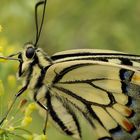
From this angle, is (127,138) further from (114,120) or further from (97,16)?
(97,16)

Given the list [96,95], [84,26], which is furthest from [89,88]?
[84,26]

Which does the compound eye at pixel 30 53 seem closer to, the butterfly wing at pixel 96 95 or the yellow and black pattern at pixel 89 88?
the yellow and black pattern at pixel 89 88

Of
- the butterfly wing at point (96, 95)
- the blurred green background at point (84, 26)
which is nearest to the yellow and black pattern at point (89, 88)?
the butterfly wing at point (96, 95)

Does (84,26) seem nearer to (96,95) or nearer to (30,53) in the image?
(96,95)

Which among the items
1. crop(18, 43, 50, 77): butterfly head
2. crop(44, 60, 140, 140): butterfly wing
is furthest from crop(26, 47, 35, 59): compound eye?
crop(44, 60, 140, 140): butterfly wing

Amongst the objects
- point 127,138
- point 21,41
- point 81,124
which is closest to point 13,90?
point 81,124

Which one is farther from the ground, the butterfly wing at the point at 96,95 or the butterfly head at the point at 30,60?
the butterfly head at the point at 30,60

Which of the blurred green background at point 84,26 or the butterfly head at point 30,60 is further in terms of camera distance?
the blurred green background at point 84,26
